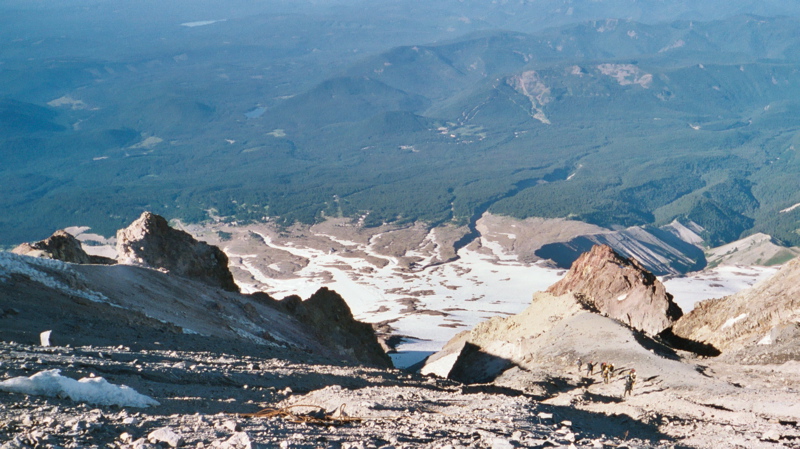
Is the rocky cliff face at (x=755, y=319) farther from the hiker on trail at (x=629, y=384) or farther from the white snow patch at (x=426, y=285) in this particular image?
the white snow patch at (x=426, y=285)

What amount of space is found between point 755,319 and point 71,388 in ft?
87.9

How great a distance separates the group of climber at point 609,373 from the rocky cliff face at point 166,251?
2325 centimetres

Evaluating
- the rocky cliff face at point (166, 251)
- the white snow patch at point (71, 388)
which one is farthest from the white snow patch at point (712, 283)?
the white snow patch at point (71, 388)

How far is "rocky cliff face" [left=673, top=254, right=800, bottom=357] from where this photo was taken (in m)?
26.2

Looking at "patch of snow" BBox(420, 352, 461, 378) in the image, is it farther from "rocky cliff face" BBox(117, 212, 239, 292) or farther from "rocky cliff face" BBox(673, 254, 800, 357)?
"rocky cliff face" BBox(673, 254, 800, 357)

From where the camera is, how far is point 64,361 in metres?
14.7

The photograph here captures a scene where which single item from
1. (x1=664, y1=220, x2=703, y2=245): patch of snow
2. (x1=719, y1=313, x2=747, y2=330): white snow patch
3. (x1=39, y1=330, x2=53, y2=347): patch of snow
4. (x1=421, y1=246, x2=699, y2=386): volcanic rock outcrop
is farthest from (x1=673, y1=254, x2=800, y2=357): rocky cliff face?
(x1=664, y1=220, x2=703, y2=245): patch of snow

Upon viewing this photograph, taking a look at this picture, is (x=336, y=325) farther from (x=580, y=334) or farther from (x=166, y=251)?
(x=580, y=334)

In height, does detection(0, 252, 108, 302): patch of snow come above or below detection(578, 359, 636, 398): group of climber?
above

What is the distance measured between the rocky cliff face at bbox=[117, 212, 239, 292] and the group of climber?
→ 2325cm

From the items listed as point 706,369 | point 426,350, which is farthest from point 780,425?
point 426,350

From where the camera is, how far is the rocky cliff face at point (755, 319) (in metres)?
26.2

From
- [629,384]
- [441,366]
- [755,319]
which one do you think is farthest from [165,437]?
[441,366]

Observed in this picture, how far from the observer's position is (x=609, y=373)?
25375 millimetres
